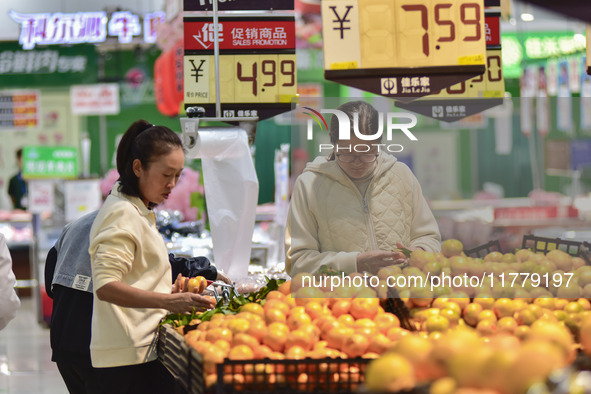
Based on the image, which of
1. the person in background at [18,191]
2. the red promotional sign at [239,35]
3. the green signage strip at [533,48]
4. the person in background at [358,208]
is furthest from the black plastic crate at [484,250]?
the green signage strip at [533,48]

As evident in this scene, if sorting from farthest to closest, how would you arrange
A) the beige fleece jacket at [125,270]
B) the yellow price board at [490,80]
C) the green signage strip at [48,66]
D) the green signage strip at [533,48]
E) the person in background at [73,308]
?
the green signage strip at [48,66]
the green signage strip at [533,48]
the yellow price board at [490,80]
the person in background at [73,308]
the beige fleece jacket at [125,270]

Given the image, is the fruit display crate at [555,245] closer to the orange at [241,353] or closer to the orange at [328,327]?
the orange at [328,327]

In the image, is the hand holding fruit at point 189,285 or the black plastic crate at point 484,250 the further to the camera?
the hand holding fruit at point 189,285

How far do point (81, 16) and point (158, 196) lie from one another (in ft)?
36.1

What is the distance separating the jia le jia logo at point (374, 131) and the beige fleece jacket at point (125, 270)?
74 centimetres

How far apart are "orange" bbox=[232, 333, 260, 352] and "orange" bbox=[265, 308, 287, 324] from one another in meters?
0.18

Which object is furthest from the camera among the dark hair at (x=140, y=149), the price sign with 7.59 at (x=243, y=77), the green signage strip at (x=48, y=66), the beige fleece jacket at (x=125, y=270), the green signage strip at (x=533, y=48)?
the green signage strip at (x=48, y=66)

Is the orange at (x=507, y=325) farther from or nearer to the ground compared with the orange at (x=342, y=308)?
nearer to the ground

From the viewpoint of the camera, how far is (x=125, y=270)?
280cm

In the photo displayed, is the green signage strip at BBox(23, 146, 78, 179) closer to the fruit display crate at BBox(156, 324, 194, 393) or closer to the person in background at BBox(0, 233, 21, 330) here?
the person in background at BBox(0, 233, 21, 330)

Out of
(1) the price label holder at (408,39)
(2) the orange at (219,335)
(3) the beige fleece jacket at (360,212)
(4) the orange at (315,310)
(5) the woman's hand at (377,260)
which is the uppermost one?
(1) the price label holder at (408,39)

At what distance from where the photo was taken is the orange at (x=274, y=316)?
104 inches

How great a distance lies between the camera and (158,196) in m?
2.95

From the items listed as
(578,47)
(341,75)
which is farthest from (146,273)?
(578,47)
